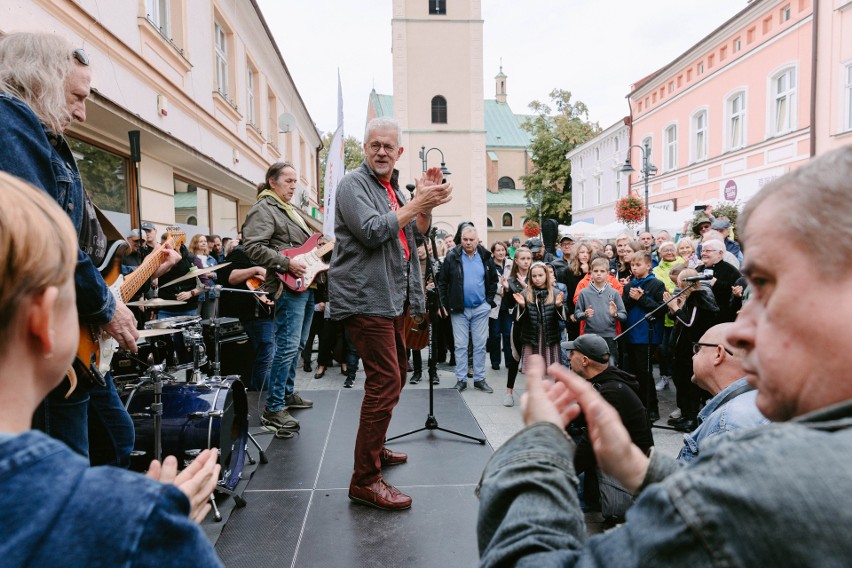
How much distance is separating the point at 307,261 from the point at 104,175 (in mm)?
3904

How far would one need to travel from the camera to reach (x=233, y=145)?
12.3 meters

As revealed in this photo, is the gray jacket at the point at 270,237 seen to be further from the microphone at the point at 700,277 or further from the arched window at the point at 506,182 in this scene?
the arched window at the point at 506,182

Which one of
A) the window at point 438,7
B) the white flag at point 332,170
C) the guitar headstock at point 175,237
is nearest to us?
the guitar headstock at point 175,237

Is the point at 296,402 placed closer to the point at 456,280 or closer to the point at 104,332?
the point at 456,280

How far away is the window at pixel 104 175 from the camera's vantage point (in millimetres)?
6703

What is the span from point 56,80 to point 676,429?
5.33 meters

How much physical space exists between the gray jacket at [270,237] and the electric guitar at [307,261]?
9 cm

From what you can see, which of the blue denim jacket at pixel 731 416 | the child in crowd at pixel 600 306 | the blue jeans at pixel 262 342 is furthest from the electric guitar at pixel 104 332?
the child in crowd at pixel 600 306

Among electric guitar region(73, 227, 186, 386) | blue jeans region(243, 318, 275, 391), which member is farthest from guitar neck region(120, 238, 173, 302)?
blue jeans region(243, 318, 275, 391)

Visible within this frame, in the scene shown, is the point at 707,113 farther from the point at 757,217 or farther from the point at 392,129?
the point at 757,217

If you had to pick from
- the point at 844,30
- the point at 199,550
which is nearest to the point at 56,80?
the point at 199,550

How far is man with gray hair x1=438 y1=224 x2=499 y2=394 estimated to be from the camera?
6.98 meters

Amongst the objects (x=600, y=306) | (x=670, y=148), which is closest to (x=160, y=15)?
(x=600, y=306)

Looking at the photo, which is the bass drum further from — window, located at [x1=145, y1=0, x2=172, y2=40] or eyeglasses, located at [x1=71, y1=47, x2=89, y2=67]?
window, located at [x1=145, y1=0, x2=172, y2=40]
